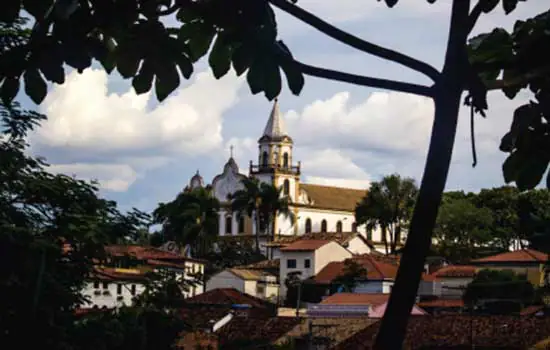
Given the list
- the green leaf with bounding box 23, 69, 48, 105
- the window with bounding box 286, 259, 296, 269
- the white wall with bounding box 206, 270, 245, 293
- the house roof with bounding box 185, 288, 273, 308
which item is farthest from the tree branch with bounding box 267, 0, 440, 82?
the window with bounding box 286, 259, 296, 269

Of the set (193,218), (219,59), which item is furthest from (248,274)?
(219,59)

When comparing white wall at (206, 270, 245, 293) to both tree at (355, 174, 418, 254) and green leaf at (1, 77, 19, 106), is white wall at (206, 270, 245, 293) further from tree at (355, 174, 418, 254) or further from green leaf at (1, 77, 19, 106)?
green leaf at (1, 77, 19, 106)

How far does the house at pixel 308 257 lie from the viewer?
55438 mm

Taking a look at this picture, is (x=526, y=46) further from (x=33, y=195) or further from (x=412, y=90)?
(x=33, y=195)

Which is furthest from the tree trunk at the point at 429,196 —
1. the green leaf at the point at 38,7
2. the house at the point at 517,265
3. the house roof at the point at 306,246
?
the house roof at the point at 306,246

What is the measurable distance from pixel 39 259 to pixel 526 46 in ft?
28.5

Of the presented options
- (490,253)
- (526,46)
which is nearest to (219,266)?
(490,253)

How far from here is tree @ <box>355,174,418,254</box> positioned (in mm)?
66438

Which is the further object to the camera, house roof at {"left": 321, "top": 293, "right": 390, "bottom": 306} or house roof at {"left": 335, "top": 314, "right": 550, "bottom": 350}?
house roof at {"left": 321, "top": 293, "right": 390, "bottom": 306}

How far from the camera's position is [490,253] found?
6750cm

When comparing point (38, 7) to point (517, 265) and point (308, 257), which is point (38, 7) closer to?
point (517, 265)

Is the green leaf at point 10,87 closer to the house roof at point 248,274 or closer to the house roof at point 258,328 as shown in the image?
the house roof at point 258,328

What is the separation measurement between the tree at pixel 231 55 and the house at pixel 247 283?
50.1 metres

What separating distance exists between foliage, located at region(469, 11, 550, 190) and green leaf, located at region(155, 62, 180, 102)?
30.6 inches
